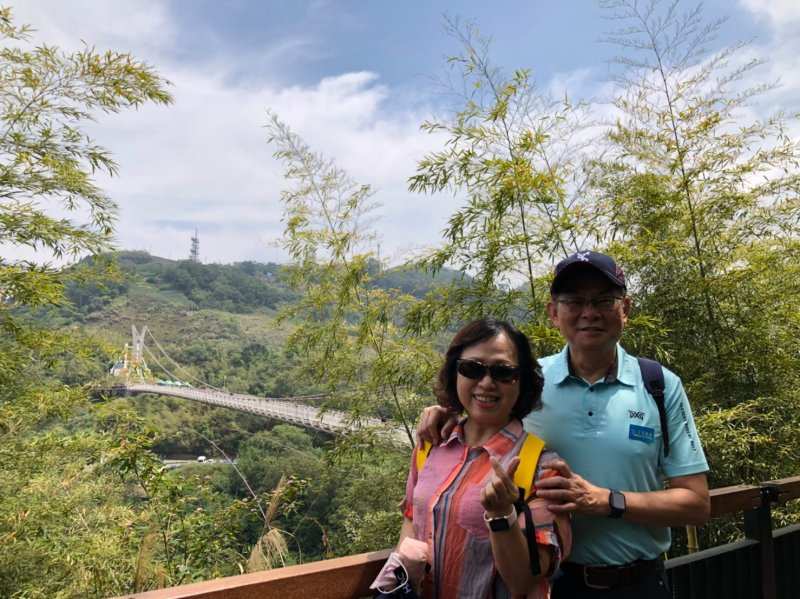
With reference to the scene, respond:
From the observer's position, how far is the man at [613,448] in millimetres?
985

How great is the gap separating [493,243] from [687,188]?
1261 mm

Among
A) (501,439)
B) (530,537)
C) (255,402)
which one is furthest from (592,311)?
(255,402)

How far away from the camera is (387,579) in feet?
2.90

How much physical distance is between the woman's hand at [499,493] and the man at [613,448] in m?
0.22

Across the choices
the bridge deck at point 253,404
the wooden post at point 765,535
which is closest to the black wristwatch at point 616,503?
the wooden post at point 765,535

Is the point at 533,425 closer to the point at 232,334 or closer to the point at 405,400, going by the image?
the point at 405,400

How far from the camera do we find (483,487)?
0.88 meters

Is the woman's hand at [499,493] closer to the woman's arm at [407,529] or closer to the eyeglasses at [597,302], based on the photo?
the woman's arm at [407,529]

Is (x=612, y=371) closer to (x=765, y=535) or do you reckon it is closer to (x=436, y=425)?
(x=436, y=425)

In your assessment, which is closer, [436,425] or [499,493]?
[499,493]

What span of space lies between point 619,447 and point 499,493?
312 millimetres

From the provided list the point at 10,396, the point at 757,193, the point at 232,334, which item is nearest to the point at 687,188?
the point at 757,193

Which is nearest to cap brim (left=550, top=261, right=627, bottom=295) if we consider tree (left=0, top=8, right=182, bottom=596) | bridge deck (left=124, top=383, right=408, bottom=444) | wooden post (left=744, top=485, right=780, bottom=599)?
wooden post (left=744, top=485, right=780, bottom=599)

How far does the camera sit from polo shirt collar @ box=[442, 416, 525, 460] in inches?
36.9
